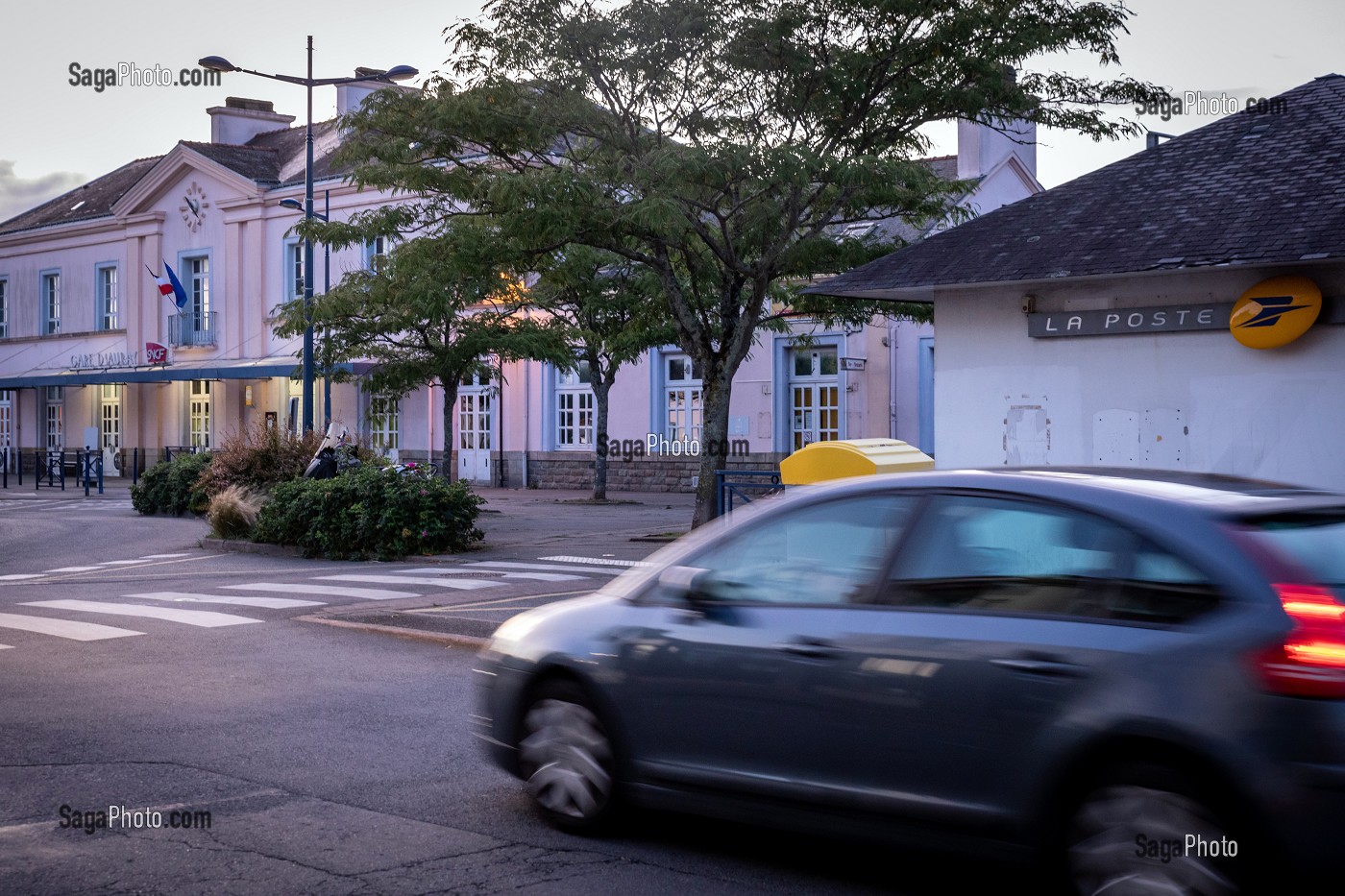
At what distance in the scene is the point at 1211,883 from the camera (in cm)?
423

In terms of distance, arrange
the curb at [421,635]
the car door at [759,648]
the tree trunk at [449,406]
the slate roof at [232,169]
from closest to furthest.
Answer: the car door at [759,648] → the curb at [421,635] → the tree trunk at [449,406] → the slate roof at [232,169]

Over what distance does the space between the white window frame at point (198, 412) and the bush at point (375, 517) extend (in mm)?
28898

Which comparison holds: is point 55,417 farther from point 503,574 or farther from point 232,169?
point 503,574

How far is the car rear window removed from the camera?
443 cm

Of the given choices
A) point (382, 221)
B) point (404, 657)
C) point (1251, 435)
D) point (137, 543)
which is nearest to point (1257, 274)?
point (1251, 435)

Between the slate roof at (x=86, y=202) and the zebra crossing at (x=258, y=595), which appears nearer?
the zebra crossing at (x=258, y=595)

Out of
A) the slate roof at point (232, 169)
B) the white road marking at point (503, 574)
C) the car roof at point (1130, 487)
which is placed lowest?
the white road marking at point (503, 574)

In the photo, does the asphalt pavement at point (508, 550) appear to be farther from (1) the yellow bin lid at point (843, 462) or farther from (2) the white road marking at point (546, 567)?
(1) the yellow bin lid at point (843, 462)

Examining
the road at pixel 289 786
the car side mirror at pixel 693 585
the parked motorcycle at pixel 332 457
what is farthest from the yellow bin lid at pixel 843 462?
the parked motorcycle at pixel 332 457

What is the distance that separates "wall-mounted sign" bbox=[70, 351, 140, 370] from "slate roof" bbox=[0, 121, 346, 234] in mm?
4670

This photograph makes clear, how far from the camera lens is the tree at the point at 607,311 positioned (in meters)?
26.1

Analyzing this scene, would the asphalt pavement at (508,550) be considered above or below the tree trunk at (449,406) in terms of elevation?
below

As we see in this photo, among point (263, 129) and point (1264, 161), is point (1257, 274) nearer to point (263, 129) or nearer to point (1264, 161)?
point (1264, 161)

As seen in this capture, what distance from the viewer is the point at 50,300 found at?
53.3 metres
